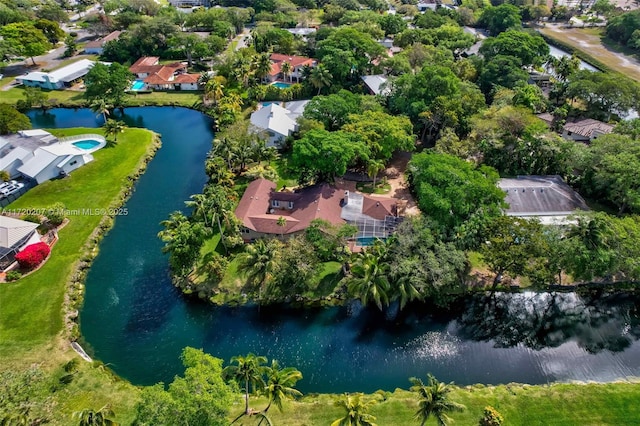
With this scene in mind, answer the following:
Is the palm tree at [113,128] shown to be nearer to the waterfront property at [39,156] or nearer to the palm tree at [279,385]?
the waterfront property at [39,156]

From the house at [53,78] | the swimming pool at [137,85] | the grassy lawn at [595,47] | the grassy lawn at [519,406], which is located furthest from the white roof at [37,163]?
the grassy lawn at [595,47]

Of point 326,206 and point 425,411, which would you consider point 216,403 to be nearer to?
point 425,411

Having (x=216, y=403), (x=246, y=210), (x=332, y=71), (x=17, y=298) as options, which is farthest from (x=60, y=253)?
(x=332, y=71)

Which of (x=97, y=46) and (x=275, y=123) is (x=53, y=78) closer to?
(x=97, y=46)

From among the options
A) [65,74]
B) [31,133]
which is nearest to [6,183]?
[31,133]

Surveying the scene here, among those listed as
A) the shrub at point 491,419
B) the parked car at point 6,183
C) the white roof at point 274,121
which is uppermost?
the white roof at point 274,121

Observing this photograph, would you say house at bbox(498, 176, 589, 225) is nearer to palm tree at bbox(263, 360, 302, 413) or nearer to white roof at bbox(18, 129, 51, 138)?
palm tree at bbox(263, 360, 302, 413)
